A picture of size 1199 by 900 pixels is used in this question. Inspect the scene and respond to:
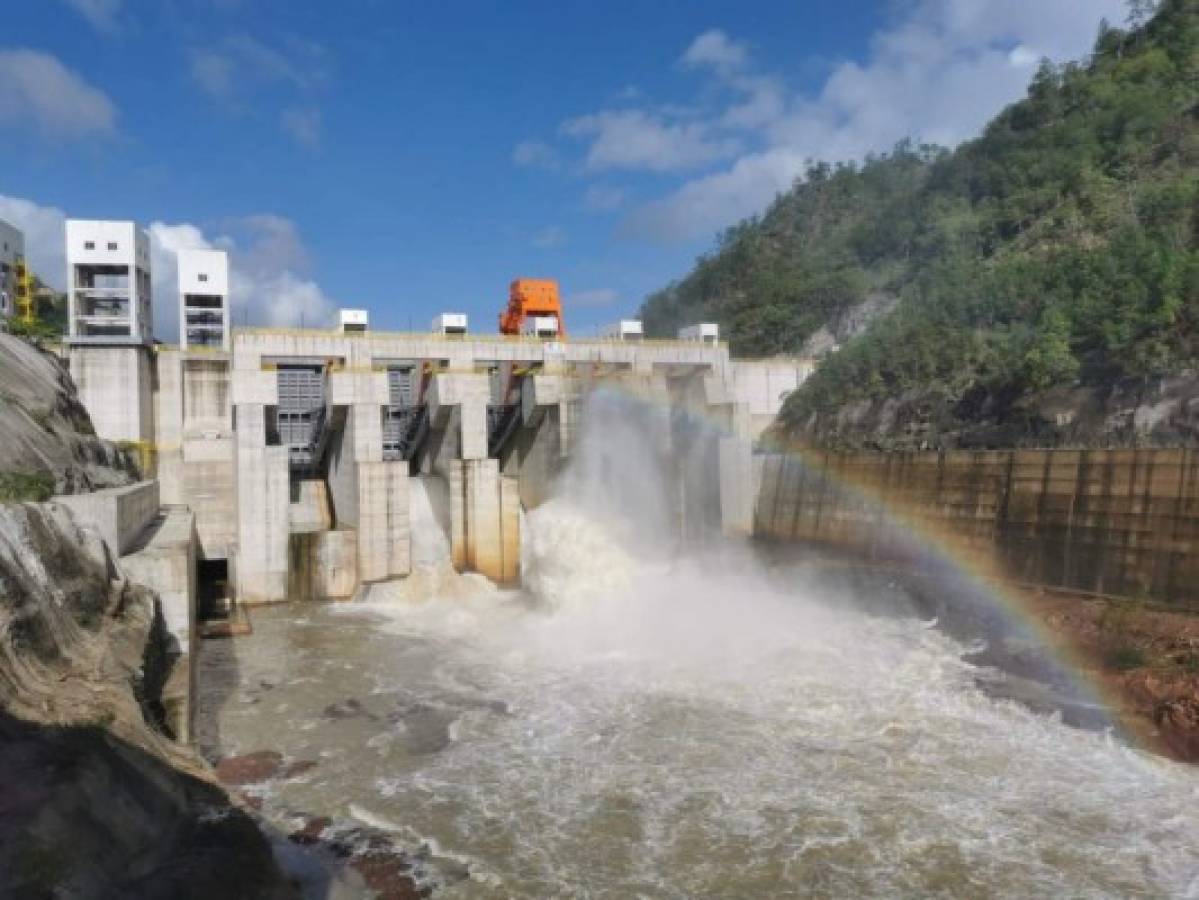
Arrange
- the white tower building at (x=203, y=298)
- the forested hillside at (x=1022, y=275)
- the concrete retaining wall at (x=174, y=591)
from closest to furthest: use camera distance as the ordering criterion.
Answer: the concrete retaining wall at (x=174, y=591) < the forested hillside at (x=1022, y=275) < the white tower building at (x=203, y=298)

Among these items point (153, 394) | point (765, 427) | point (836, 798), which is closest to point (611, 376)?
point (765, 427)

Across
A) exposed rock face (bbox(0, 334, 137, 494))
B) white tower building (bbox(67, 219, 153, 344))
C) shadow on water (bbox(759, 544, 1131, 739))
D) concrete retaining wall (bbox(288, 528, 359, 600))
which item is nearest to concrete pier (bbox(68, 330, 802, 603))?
concrete retaining wall (bbox(288, 528, 359, 600))

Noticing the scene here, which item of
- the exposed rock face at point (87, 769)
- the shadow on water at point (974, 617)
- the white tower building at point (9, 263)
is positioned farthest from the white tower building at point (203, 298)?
the exposed rock face at point (87, 769)

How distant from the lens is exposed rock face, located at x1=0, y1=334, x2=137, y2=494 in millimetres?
16977

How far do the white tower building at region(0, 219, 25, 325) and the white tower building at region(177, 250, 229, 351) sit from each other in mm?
12871

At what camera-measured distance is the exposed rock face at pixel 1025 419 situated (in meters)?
20.7

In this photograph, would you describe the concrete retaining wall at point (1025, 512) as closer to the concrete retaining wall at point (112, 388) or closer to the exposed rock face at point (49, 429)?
the exposed rock face at point (49, 429)

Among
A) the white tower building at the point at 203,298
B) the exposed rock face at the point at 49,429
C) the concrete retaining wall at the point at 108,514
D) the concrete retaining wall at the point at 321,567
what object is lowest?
the concrete retaining wall at the point at 321,567

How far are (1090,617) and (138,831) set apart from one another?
1714 cm

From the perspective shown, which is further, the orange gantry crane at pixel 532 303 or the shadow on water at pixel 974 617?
the orange gantry crane at pixel 532 303

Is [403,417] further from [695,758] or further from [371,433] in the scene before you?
[695,758]

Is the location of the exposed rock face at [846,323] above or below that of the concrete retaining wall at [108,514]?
above

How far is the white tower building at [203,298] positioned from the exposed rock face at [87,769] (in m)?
22.0

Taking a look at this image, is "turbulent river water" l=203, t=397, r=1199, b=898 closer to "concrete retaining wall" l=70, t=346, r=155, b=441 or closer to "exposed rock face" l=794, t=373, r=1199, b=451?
"exposed rock face" l=794, t=373, r=1199, b=451
